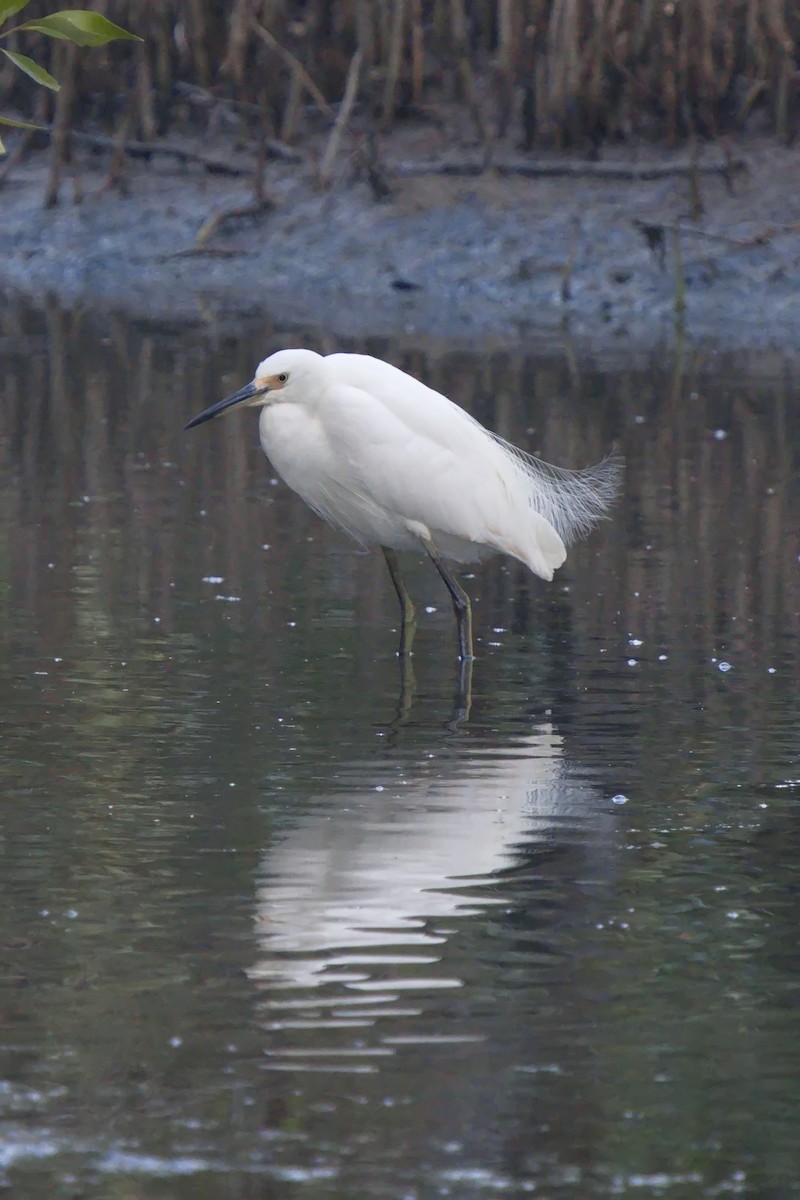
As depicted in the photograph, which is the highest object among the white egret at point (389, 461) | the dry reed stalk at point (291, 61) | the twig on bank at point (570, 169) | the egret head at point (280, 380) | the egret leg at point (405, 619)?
the dry reed stalk at point (291, 61)

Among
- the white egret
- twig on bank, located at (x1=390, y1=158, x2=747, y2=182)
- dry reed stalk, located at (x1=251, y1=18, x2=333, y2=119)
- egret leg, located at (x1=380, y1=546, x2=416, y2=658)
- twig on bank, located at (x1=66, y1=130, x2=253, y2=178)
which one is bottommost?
egret leg, located at (x1=380, y1=546, x2=416, y2=658)

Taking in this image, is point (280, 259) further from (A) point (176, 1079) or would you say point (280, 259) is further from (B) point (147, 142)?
(A) point (176, 1079)

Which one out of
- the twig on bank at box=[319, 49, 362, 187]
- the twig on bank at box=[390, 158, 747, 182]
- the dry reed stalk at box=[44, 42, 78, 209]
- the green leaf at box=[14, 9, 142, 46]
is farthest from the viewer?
the dry reed stalk at box=[44, 42, 78, 209]

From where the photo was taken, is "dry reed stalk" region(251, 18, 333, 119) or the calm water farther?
"dry reed stalk" region(251, 18, 333, 119)

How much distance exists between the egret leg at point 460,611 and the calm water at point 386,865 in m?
0.12

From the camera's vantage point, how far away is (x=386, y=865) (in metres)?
5.83

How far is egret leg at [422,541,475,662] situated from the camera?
845 centimetres

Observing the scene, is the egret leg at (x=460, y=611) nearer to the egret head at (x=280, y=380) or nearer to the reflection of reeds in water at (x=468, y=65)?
the egret head at (x=280, y=380)

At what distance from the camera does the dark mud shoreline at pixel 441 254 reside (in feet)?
66.3

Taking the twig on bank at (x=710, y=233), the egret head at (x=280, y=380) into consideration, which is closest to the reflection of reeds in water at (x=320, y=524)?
the egret head at (x=280, y=380)

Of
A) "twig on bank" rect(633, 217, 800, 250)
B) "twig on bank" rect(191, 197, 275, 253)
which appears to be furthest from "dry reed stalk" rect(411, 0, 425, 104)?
"twig on bank" rect(633, 217, 800, 250)

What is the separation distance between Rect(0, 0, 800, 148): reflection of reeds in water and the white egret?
13.5 m

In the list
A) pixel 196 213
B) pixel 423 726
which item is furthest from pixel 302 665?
pixel 196 213

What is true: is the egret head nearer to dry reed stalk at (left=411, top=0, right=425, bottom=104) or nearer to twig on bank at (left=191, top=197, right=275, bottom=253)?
twig on bank at (left=191, top=197, right=275, bottom=253)
